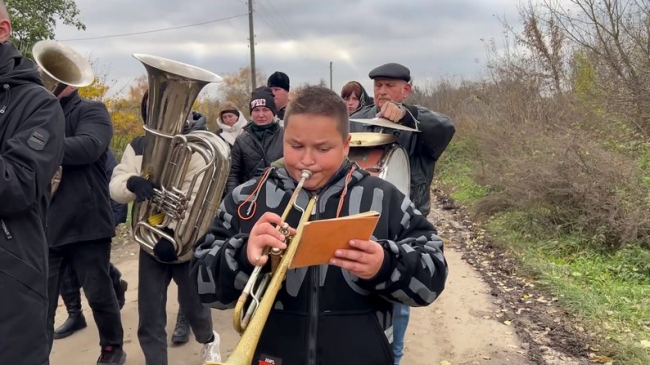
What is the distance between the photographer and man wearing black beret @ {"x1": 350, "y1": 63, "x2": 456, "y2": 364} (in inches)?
134

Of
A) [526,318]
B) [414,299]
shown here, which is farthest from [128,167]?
[526,318]

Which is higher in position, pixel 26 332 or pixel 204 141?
pixel 204 141

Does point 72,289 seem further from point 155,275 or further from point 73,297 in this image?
point 155,275

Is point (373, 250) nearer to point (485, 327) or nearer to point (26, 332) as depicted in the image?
point (26, 332)

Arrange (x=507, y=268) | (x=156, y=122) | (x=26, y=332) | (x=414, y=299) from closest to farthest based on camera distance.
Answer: (x=414, y=299)
(x=26, y=332)
(x=156, y=122)
(x=507, y=268)

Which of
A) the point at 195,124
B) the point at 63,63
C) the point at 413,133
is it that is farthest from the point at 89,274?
the point at 413,133

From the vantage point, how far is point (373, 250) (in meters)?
1.66

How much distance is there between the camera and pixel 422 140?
3.48 metres

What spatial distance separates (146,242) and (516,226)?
231 inches

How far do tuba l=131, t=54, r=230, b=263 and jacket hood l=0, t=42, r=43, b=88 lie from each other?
45.4 inches

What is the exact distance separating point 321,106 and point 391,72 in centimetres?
181

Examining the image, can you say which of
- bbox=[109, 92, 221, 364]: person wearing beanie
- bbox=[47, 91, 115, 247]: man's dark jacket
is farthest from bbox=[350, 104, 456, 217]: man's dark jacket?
bbox=[47, 91, 115, 247]: man's dark jacket

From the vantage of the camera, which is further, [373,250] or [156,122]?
[156,122]

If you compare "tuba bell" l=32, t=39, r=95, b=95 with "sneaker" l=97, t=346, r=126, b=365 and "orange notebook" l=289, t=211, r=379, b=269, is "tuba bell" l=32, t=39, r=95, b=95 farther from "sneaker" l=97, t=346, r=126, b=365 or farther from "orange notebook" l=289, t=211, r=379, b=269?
"orange notebook" l=289, t=211, r=379, b=269
